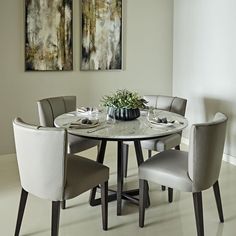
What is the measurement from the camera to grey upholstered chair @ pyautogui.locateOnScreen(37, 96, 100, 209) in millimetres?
3279

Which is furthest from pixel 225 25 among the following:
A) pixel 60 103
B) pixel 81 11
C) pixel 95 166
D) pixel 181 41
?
pixel 95 166

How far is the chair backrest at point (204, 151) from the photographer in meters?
2.30

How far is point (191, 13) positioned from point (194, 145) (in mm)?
2928

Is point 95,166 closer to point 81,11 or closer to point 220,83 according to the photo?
point 220,83

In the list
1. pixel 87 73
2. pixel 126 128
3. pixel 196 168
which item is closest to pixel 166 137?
pixel 126 128

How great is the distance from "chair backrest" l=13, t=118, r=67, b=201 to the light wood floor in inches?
19.8

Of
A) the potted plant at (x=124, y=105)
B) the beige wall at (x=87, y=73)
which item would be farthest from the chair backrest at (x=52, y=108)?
the beige wall at (x=87, y=73)

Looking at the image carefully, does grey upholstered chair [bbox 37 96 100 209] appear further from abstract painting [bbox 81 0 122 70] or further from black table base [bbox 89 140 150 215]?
abstract painting [bbox 81 0 122 70]

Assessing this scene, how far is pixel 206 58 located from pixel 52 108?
6.96 ft

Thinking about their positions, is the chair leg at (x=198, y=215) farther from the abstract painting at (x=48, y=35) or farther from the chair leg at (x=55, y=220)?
the abstract painting at (x=48, y=35)

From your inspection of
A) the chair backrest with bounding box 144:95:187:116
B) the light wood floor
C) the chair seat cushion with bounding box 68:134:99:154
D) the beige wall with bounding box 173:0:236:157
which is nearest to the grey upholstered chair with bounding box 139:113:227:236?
the light wood floor

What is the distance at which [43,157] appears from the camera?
220cm

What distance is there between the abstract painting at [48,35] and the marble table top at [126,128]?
1504 millimetres

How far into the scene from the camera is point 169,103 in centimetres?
375
